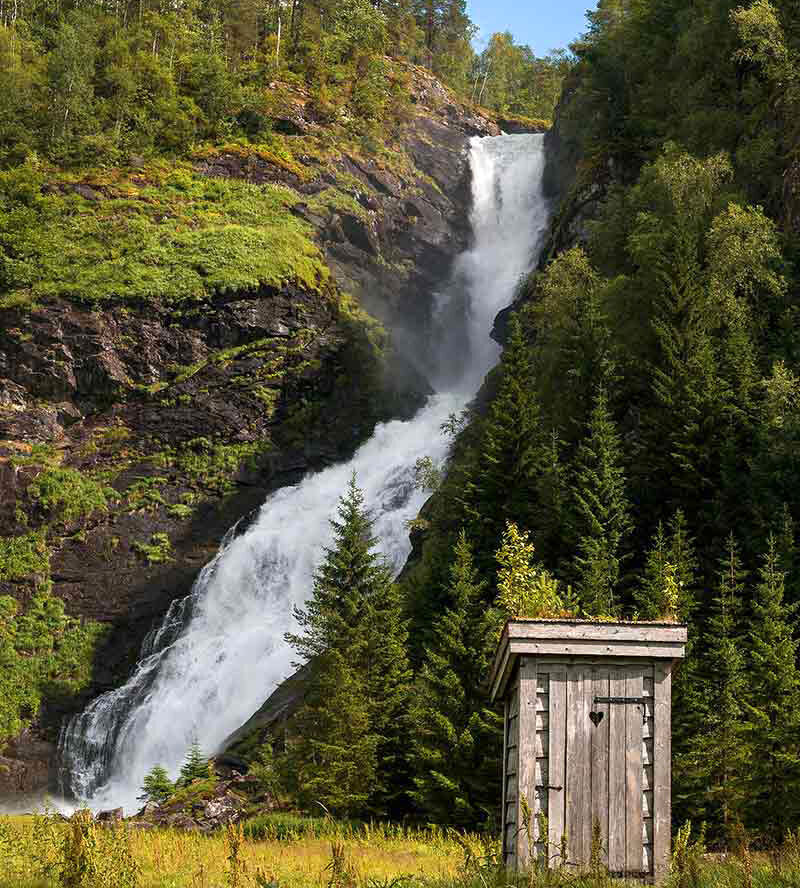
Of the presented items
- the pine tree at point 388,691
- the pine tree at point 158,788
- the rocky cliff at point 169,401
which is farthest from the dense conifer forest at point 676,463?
the rocky cliff at point 169,401

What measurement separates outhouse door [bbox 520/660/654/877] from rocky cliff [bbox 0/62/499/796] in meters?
34.2

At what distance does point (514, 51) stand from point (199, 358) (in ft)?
258

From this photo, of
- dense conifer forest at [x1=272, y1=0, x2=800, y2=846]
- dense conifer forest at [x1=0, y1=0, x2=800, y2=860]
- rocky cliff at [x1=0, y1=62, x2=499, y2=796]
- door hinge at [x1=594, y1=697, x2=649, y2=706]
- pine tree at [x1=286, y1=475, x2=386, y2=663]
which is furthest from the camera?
rocky cliff at [x1=0, y1=62, x2=499, y2=796]

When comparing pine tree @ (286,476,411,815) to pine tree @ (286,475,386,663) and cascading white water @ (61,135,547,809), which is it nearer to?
pine tree @ (286,475,386,663)

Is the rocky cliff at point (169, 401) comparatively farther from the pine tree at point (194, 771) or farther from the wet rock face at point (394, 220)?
the pine tree at point (194, 771)

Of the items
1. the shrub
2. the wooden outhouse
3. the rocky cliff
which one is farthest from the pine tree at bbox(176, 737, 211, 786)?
the wooden outhouse

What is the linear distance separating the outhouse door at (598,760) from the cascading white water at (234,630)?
28.7m

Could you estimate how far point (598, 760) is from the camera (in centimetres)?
1291

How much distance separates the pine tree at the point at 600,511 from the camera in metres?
27.9

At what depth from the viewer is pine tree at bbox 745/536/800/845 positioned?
→ 22297mm

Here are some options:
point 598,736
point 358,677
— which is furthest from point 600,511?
point 598,736

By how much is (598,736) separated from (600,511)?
1750 centimetres

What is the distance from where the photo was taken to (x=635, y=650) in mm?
13039

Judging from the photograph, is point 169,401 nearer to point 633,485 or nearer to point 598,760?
point 633,485
